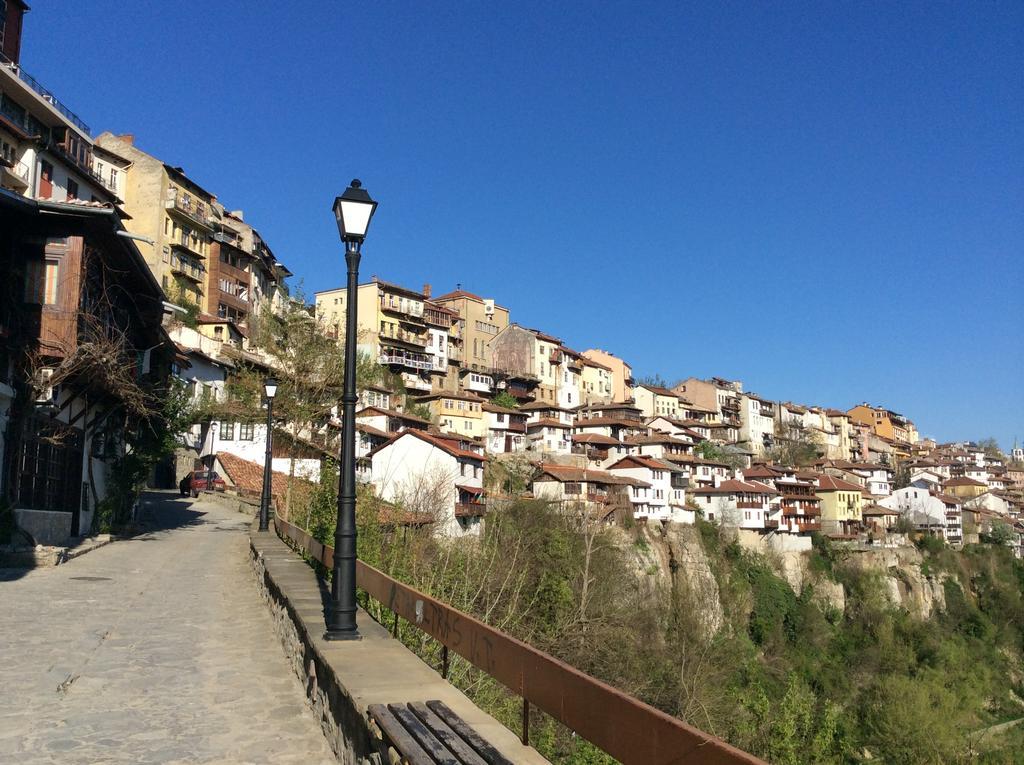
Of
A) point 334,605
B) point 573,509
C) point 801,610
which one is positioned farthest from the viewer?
point 801,610

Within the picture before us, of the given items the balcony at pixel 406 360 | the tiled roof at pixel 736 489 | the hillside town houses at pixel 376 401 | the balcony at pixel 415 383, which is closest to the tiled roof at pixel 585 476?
the hillside town houses at pixel 376 401

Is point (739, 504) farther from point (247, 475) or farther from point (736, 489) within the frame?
point (247, 475)

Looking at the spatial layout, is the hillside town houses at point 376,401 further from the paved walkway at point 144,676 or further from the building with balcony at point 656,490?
the paved walkway at point 144,676

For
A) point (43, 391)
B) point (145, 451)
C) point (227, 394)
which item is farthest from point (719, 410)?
point (43, 391)

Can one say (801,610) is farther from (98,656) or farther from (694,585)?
(98,656)

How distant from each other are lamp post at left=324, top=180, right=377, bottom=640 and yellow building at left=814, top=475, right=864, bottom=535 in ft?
278

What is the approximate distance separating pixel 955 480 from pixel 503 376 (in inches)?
3262

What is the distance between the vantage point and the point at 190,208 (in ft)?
207

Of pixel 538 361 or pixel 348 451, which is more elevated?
pixel 538 361

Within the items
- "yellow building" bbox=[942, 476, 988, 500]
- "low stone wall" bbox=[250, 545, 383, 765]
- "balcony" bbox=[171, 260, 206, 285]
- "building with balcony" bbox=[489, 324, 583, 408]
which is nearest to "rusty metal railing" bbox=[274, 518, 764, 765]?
"low stone wall" bbox=[250, 545, 383, 765]

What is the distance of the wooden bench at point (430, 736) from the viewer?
3955 millimetres

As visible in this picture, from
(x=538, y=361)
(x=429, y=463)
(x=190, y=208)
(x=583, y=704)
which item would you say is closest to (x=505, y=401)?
(x=538, y=361)

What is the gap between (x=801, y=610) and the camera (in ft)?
201

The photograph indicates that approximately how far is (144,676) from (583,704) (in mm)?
6065
